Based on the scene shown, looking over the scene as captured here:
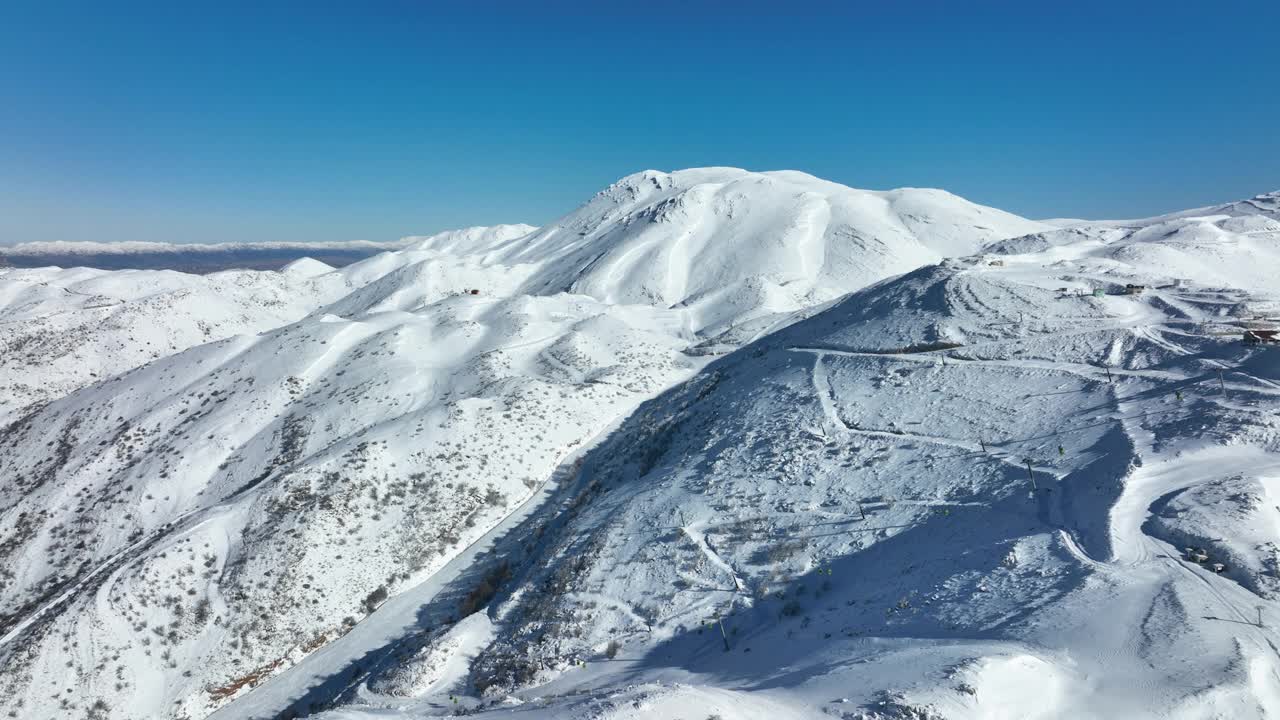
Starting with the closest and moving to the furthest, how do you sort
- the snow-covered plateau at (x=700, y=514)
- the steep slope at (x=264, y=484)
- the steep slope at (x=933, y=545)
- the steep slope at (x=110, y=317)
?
the steep slope at (x=933, y=545)
the snow-covered plateau at (x=700, y=514)
the steep slope at (x=264, y=484)
the steep slope at (x=110, y=317)

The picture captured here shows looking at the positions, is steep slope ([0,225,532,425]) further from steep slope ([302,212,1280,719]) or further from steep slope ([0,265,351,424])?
steep slope ([302,212,1280,719])

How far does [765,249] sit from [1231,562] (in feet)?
291

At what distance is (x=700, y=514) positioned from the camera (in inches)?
987

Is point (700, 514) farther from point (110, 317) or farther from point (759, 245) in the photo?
point (110, 317)

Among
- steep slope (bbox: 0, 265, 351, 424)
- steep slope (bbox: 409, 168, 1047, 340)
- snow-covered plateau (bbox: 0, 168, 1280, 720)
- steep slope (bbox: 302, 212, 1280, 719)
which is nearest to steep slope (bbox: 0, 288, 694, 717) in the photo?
snow-covered plateau (bbox: 0, 168, 1280, 720)

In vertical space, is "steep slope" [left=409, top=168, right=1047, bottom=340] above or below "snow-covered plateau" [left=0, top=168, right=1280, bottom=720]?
above

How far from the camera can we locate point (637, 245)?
111 meters

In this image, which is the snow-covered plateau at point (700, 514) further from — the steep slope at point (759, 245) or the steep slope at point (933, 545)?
the steep slope at point (759, 245)

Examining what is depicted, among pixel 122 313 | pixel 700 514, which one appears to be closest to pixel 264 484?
pixel 700 514

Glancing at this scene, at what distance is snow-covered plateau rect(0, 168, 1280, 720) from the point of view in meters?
14.4

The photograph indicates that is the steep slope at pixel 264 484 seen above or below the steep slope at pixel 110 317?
below

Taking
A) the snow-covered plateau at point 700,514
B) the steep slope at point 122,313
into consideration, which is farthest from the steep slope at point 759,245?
the steep slope at point 122,313

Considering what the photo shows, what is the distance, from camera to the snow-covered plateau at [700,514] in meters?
14.4

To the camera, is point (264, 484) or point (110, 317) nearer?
point (264, 484)
